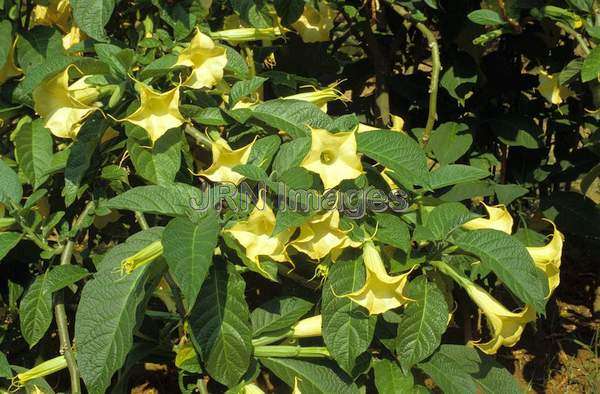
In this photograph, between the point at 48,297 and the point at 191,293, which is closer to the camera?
the point at 191,293

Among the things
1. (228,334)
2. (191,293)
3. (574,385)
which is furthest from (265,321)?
(574,385)

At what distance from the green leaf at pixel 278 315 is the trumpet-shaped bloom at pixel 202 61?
0.46 meters

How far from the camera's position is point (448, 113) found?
2236 millimetres

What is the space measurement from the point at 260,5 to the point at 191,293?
33.8 inches

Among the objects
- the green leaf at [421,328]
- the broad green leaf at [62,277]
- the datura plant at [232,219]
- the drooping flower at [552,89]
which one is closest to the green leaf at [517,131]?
the drooping flower at [552,89]

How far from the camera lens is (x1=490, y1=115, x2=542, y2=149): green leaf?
2.08 metres

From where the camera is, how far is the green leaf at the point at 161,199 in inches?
48.1

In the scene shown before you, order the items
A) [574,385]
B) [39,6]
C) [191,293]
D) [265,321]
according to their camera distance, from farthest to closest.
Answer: [574,385] < [39,6] < [265,321] < [191,293]

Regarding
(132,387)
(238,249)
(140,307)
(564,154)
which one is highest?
(238,249)

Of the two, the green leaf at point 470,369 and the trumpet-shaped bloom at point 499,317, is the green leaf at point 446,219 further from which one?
the green leaf at point 470,369

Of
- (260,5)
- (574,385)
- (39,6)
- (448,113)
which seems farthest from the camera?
(574,385)

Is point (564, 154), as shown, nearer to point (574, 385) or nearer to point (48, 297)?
point (574, 385)

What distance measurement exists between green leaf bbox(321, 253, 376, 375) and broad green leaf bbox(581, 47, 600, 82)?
0.76m

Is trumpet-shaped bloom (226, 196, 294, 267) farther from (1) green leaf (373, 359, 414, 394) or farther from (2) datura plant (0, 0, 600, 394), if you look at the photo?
(1) green leaf (373, 359, 414, 394)
